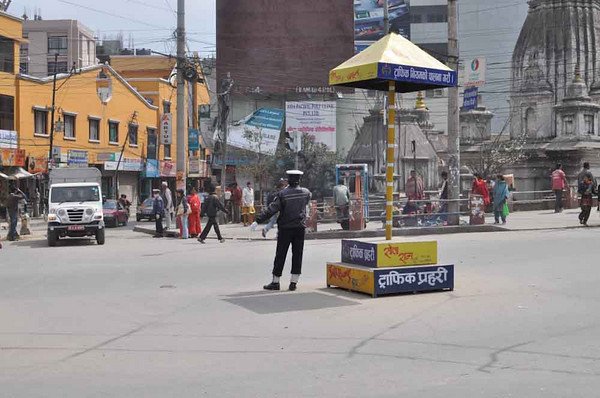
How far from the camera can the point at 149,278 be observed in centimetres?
1343

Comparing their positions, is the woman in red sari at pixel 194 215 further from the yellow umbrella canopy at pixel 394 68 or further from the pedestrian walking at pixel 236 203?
the yellow umbrella canopy at pixel 394 68

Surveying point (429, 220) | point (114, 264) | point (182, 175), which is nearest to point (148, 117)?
point (182, 175)

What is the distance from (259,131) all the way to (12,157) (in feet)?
80.0

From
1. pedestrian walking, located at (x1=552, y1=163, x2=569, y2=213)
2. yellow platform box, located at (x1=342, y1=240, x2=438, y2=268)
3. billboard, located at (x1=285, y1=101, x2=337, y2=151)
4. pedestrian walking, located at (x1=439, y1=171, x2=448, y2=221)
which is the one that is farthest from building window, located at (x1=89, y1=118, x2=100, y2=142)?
yellow platform box, located at (x1=342, y1=240, x2=438, y2=268)

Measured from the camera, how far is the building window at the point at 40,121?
45.8 m

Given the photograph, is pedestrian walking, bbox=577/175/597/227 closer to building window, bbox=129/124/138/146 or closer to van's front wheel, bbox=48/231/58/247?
van's front wheel, bbox=48/231/58/247

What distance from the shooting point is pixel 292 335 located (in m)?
8.29

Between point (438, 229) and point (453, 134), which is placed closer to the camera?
point (438, 229)

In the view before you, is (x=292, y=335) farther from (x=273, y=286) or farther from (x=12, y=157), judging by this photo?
(x=12, y=157)

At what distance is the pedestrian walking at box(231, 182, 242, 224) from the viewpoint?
3133 centimetres

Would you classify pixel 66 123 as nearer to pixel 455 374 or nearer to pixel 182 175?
pixel 182 175

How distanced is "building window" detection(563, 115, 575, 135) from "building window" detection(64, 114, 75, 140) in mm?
30692

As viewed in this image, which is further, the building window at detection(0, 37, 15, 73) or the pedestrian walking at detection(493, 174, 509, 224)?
the building window at detection(0, 37, 15, 73)

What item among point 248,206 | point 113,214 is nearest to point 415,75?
point 248,206
